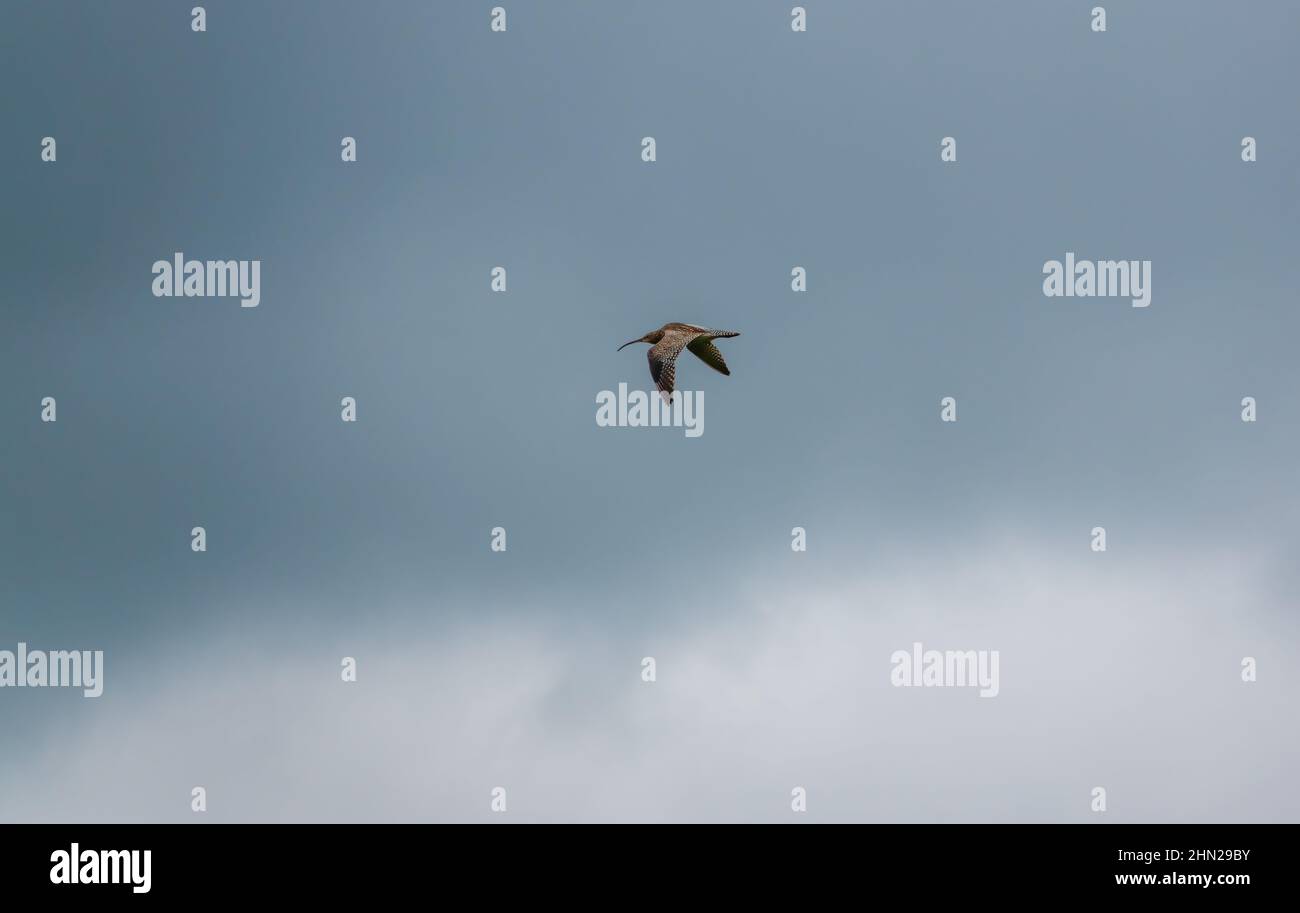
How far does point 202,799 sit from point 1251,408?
39.1 metres

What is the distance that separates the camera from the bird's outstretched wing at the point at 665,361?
29750mm

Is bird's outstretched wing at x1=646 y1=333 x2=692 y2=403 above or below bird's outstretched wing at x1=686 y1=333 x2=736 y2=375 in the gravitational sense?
below

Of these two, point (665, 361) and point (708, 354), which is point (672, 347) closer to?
point (665, 361)

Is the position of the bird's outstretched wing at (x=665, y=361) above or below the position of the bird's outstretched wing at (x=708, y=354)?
below

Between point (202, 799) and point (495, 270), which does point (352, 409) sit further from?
point (202, 799)

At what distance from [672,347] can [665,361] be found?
0.80 m

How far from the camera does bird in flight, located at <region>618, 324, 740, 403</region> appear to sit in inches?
1177

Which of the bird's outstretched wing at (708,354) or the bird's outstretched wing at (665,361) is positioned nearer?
the bird's outstretched wing at (665,361)

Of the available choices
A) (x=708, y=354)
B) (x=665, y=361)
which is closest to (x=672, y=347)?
(x=665, y=361)

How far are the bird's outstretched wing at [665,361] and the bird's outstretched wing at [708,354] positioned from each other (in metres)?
1.64

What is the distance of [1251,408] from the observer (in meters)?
41.8

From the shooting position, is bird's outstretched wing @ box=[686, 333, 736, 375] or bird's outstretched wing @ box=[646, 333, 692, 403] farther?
bird's outstretched wing @ box=[686, 333, 736, 375]

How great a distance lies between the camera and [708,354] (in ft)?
111
